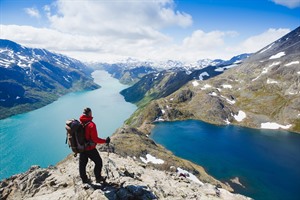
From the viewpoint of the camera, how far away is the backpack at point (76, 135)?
16.3 metres

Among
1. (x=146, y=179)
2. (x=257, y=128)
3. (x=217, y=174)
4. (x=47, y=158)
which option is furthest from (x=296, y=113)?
(x=146, y=179)

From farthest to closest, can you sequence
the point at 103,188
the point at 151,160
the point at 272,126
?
the point at 272,126 < the point at 151,160 < the point at 103,188

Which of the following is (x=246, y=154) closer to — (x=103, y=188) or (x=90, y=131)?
(x=103, y=188)

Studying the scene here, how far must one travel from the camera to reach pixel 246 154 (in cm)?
13462

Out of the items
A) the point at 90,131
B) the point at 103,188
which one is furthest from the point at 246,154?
the point at 90,131

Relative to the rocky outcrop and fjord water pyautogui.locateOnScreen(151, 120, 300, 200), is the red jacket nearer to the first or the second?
the rocky outcrop

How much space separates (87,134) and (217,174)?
105518 mm

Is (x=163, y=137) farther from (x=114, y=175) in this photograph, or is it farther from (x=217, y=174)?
(x=114, y=175)

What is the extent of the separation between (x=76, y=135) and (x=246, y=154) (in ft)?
442

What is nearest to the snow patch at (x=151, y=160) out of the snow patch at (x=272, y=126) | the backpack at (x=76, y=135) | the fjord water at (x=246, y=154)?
the fjord water at (x=246, y=154)

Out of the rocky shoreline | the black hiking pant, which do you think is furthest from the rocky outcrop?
the black hiking pant

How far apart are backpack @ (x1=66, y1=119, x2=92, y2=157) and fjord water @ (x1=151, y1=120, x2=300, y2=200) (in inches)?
3639

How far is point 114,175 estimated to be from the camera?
22797 mm

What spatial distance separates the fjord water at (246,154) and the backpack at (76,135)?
92426mm
